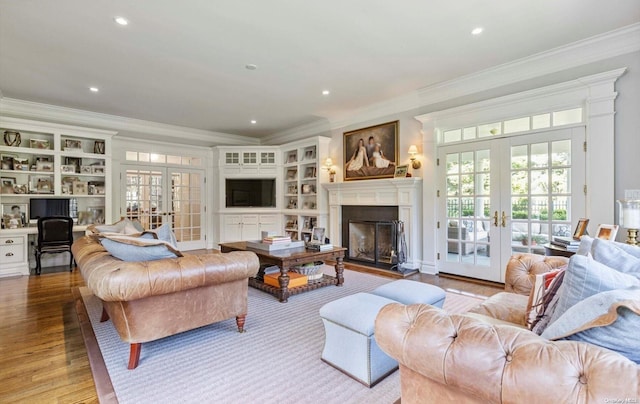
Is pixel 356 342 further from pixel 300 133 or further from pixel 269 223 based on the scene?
pixel 300 133

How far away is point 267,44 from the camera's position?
131 inches

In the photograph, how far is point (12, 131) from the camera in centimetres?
499

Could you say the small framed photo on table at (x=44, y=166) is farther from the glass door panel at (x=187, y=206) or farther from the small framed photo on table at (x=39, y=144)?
the glass door panel at (x=187, y=206)

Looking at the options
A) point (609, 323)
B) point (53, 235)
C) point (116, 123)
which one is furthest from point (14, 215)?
point (609, 323)

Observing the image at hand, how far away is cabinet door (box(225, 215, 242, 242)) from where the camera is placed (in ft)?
23.0

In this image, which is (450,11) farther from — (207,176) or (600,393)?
(207,176)

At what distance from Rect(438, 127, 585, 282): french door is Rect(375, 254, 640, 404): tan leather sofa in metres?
3.39

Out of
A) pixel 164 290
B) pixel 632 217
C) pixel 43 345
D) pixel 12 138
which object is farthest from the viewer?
pixel 12 138

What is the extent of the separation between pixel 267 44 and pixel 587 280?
3.28 m

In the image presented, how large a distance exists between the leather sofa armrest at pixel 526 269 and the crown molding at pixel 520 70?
2487 millimetres

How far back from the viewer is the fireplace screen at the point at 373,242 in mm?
5137

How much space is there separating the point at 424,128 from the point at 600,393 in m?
4.40

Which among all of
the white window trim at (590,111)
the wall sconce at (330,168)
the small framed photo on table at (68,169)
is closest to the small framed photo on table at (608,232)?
the white window trim at (590,111)

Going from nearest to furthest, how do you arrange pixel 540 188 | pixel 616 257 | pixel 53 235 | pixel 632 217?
pixel 616 257, pixel 632 217, pixel 540 188, pixel 53 235
